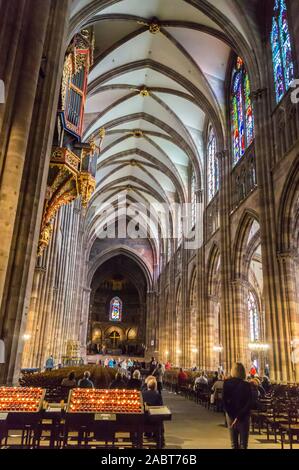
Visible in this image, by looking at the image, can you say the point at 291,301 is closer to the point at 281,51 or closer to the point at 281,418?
the point at 281,418

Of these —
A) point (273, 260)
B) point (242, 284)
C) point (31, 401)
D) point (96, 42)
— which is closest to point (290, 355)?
point (273, 260)

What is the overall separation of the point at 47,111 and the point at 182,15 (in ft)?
39.8

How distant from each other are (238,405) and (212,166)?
20.0m

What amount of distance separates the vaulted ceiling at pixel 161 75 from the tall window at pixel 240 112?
0.92 metres

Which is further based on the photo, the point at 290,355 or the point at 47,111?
the point at 290,355

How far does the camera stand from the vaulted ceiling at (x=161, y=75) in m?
16.7

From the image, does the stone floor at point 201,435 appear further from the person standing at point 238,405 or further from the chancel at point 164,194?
the person standing at point 238,405

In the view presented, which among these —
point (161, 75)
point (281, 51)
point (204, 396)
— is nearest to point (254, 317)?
point (204, 396)

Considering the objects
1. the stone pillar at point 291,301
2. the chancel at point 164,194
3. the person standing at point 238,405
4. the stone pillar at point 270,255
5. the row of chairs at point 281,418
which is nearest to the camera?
the person standing at point 238,405

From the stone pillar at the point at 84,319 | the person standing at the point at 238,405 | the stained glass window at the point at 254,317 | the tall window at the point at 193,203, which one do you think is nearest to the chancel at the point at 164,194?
the person standing at the point at 238,405

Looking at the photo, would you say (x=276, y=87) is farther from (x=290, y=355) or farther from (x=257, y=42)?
(x=290, y=355)

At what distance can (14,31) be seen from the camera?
694 centimetres

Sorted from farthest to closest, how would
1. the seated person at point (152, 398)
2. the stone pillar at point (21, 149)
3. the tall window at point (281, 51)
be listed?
1. the tall window at point (281, 51)
2. the stone pillar at point (21, 149)
3. the seated person at point (152, 398)

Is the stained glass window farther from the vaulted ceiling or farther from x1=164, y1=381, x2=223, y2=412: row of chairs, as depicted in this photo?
x1=164, y1=381, x2=223, y2=412: row of chairs
